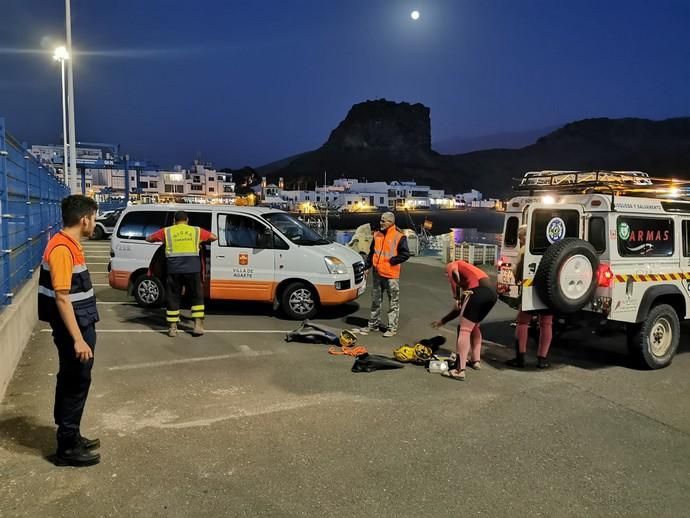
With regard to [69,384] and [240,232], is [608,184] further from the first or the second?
[69,384]

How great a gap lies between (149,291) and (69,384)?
236 inches

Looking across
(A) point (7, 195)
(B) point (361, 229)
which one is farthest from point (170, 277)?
(B) point (361, 229)

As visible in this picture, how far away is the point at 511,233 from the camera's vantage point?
745cm

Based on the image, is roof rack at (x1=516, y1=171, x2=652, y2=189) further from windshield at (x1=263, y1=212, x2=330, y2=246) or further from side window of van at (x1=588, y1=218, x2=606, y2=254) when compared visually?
windshield at (x1=263, y1=212, x2=330, y2=246)

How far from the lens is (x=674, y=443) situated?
432 cm

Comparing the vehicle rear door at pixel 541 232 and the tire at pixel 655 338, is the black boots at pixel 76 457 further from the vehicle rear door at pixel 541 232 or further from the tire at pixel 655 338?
the tire at pixel 655 338

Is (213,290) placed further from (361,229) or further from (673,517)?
(361,229)

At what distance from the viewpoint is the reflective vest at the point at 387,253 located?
25.3 ft

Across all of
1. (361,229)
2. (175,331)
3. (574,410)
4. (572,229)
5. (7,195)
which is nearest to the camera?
(574,410)

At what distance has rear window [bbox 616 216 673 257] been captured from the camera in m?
6.14

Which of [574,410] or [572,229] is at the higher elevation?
[572,229]

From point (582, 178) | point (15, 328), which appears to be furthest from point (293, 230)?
point (582, 178)

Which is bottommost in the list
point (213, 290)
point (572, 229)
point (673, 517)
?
point (673, 517)

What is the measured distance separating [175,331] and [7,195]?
2.79 meters
